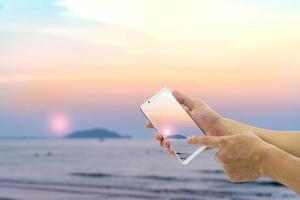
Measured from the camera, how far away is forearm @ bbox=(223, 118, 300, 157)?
2568 mm

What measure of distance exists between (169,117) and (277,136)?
0.47 metres

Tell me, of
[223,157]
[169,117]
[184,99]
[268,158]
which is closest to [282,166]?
[268,158]

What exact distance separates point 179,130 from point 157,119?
0.11m

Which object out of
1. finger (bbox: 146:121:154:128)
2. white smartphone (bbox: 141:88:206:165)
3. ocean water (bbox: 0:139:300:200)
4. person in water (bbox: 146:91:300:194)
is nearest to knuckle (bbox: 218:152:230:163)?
person in water (bbox: 146:91:300:194)

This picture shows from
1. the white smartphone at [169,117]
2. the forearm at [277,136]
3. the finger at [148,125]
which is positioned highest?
the white smartphone at [169,117]

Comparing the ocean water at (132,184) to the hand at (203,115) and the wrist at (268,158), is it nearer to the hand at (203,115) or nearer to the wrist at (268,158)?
the hand at (203,115)

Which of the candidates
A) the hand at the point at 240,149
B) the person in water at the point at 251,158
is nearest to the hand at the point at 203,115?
the person in water at the point at 251,158

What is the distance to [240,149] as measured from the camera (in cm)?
206

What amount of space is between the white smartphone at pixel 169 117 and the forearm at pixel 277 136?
0.16 meters

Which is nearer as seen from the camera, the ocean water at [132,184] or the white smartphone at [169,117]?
the white smartphone at [169,117]

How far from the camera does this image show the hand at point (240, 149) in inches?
80.8

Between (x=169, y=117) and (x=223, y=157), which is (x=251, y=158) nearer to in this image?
(x=223, y=157)

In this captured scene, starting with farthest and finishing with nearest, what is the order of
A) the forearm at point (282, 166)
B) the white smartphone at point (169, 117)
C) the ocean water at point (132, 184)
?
the ocean water at point (132, 184) < the white smartphone at point (169, 117) < the forearm at point (282, 166)

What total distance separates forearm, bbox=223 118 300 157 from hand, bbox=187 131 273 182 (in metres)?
0.44
